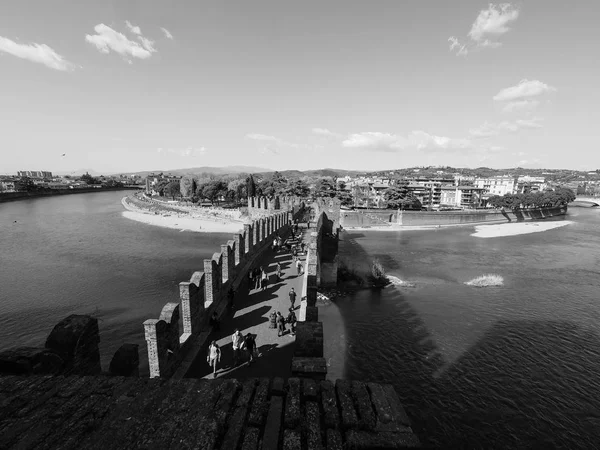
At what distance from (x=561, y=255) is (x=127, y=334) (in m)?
58.7

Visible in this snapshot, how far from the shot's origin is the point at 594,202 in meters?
129

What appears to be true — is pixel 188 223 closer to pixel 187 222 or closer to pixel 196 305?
pixel 187 222

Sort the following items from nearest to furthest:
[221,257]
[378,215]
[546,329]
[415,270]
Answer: [221,257], [546,329], [415,270], [378,215]

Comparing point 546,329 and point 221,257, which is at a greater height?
point 221,257

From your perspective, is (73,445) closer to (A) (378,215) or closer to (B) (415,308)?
(B) (415,308)

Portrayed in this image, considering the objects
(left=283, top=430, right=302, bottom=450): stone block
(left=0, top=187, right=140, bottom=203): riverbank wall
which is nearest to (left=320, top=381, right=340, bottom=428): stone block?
(left=283, top=430, right=302, bottom=450): stone block

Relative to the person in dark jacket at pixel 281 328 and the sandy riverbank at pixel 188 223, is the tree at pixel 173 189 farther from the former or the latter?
the person in dark jacket at pixel 281 328

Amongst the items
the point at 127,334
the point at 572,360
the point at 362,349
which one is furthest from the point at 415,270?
the point at 127,334

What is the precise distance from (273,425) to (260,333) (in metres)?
8.68

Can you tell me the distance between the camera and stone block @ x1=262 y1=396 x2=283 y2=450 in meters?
3.35

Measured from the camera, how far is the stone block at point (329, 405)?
3643 mm

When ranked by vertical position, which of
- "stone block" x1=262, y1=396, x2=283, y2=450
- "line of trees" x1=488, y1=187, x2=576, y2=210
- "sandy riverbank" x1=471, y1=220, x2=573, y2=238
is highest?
"stone block" x1=262, y1=396, x2=283, y2=450

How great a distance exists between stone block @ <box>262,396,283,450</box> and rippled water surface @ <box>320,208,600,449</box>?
12492mm

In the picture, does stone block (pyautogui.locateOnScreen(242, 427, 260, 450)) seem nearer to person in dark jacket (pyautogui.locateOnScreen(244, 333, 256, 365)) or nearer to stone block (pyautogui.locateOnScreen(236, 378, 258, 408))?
stone block (pyautogui.locateOnScreen(236, 378, 258, 408))
